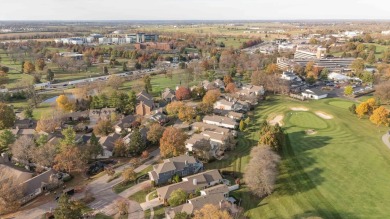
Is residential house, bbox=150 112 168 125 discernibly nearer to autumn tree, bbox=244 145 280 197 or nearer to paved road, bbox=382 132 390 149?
autumn tree, bbox=244 145 280 197

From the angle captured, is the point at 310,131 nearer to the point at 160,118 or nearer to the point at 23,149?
the point at 160,118

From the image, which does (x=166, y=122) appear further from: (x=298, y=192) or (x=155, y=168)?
(x=298, y=192)

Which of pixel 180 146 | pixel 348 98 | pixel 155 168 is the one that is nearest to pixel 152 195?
pixel 155 168

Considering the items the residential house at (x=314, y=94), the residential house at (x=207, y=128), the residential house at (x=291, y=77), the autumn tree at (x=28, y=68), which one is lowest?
the residential house at (x=207, y=128)

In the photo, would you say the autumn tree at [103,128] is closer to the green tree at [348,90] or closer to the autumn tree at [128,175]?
the autumn tree at [128,175]

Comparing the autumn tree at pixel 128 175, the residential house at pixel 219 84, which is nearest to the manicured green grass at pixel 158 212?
the autumn tree at pixel 128 175

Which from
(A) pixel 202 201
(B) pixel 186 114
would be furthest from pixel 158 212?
(B) pixel 186 114
